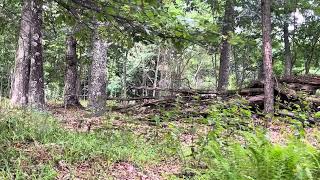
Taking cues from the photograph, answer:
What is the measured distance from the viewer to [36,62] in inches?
414

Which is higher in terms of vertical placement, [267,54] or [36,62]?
[267,54]

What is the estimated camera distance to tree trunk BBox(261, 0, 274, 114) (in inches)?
372

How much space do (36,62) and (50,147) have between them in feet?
19.1

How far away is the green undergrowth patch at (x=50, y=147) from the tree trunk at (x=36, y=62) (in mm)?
3904

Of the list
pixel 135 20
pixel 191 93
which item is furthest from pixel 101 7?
pixel 191 93

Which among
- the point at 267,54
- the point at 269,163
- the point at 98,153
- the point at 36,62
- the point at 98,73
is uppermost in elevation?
the point at 267,54

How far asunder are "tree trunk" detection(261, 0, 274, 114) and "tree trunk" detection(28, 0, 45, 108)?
584cm

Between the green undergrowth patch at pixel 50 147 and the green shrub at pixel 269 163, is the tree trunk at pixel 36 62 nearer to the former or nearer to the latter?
the green undergrowth patch at pixel 50 147

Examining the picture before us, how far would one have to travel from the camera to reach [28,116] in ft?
22.2

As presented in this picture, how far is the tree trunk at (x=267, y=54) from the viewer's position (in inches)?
372

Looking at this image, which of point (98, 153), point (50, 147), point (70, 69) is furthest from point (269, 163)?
point (70, 69)

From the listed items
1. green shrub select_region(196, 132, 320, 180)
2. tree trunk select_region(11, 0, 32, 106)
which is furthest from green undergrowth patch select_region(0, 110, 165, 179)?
tree trunk select_region(11, 0, 32, 106)

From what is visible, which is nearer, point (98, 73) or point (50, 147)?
point (50, 147)

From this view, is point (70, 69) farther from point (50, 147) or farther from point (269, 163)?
point (269, 163)
